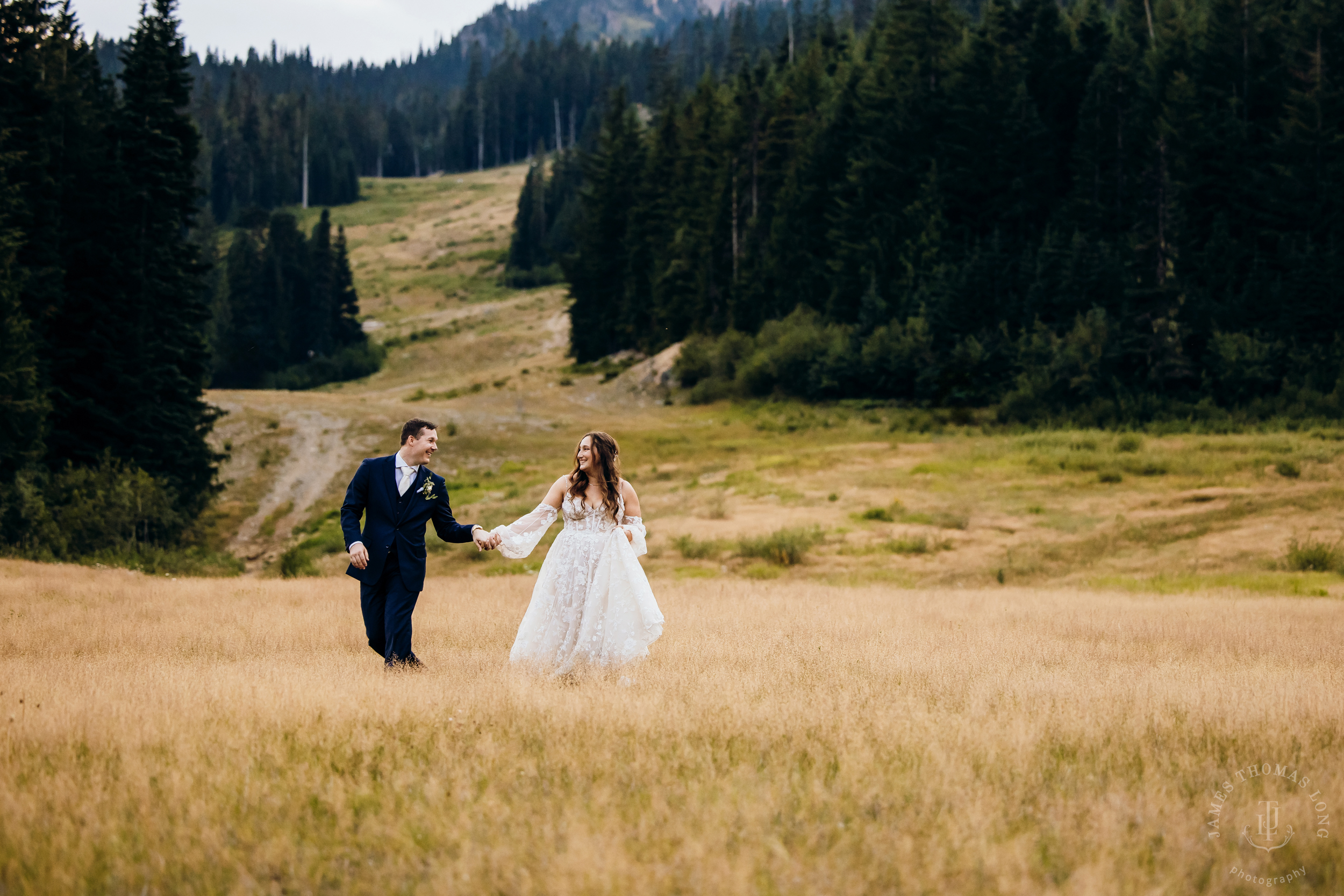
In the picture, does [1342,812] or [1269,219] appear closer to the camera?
[1342,812]

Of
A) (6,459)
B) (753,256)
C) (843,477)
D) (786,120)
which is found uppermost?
(786,120)

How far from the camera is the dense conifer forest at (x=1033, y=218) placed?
43000mm

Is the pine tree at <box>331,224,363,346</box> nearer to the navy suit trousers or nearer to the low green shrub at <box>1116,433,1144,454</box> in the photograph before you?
the low green shrub at <box>1116,433,1144,454</box>

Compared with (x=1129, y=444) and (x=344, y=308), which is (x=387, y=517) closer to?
(x=1129, y=444)

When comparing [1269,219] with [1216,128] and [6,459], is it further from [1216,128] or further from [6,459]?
[6,459]

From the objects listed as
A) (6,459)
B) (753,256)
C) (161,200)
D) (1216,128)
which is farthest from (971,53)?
(6,459)

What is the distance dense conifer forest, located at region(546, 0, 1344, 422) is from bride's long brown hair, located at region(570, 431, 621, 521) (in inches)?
1533

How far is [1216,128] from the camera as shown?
4581 cm

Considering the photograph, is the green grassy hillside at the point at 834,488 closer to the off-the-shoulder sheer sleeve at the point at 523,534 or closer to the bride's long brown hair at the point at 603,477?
the off-the-shoulder sheer sleeve at the point at 523,534

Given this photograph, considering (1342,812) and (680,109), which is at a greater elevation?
(680,109)

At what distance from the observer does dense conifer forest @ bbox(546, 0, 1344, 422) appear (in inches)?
1693

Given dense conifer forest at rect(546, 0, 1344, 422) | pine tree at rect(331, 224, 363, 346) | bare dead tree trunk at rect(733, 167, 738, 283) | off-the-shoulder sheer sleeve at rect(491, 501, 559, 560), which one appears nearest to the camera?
off-the-shoulder sheer sleeve at rect(491, 501, 559, 560)

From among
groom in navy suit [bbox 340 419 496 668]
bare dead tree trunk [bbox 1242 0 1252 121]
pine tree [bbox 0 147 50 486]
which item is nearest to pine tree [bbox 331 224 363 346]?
pine tree [bbox 0 147 50 486]

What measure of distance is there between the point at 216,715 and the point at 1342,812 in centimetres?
679
